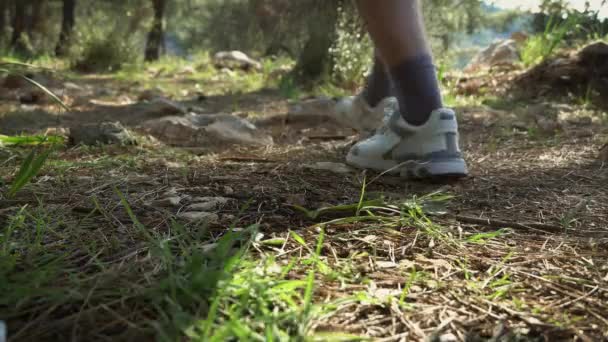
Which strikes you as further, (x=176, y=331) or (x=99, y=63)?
(x=99, y=63)

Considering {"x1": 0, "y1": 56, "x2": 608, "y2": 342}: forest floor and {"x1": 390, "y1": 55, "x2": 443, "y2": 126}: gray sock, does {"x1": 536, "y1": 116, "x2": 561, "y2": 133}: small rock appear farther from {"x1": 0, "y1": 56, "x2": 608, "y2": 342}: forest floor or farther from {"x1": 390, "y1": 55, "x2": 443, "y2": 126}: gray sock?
{"x1": 390, "y1": 55, "x2": 443, "y2": 126}: gray sock

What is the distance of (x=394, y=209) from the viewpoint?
45.7 inches

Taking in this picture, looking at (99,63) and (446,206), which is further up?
(446,206)

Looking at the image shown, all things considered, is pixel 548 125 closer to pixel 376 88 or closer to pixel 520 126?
pixel 520 126

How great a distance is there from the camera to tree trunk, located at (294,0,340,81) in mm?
5016

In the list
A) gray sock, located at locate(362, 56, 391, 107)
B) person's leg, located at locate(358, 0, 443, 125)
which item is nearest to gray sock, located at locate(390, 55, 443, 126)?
person's leg, located at locate(358, 0, 443, 125)

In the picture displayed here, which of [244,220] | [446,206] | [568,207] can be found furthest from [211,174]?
[568,207]

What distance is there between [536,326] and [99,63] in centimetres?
690

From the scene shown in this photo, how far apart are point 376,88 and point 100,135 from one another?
1192 mm

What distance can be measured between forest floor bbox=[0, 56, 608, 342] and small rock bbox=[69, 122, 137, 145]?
186mm

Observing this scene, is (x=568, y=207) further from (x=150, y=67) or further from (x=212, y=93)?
(x=150, y=67)

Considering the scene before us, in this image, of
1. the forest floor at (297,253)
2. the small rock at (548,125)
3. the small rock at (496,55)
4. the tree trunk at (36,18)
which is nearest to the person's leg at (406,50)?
the forest floor at (297,253)

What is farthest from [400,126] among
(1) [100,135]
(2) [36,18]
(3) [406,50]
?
(2) [36,18]

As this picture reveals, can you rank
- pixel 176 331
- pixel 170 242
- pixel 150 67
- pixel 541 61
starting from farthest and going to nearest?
1. pixel 150 67
2. pixel 541 61
3. pixel 170 242
4. pixel 176 331
